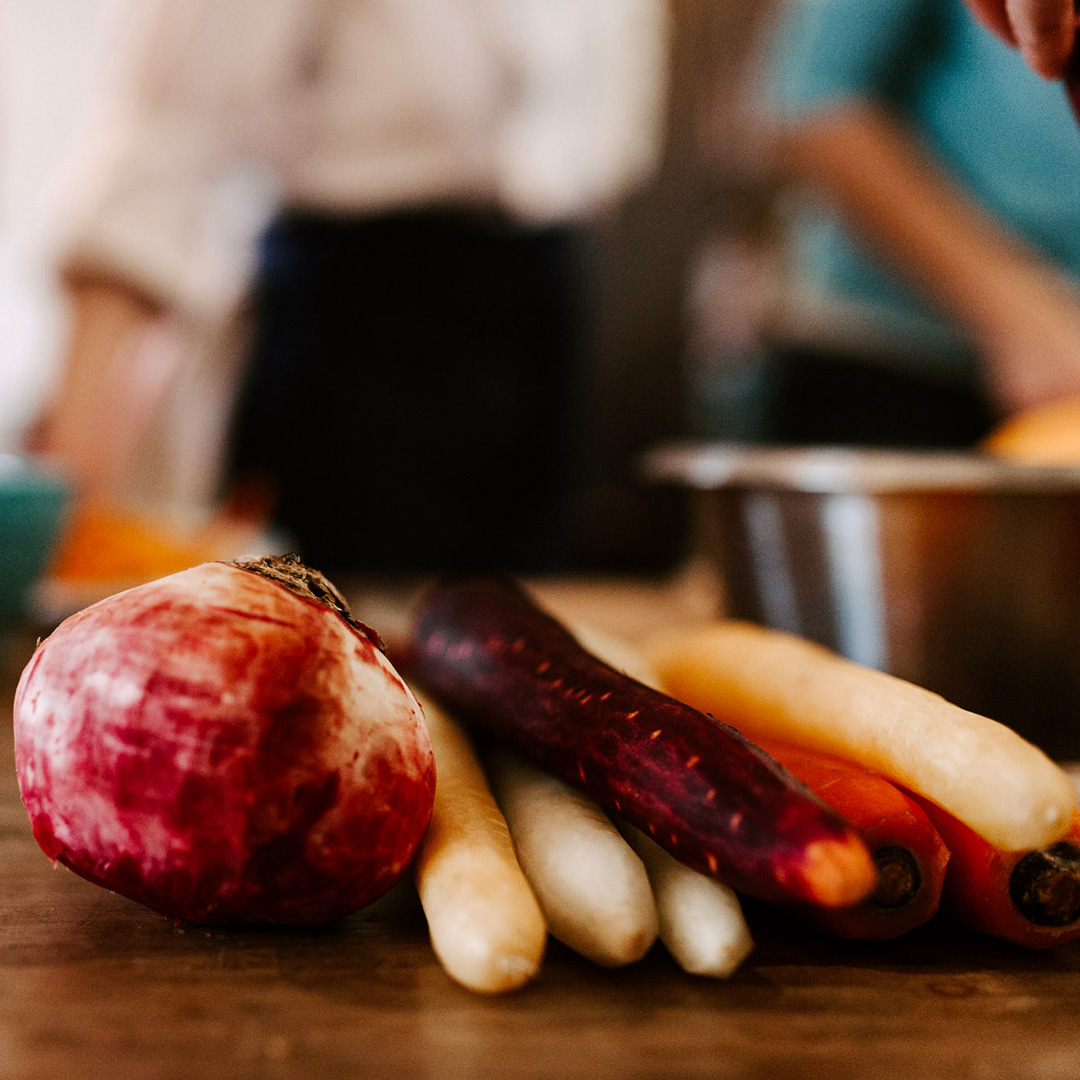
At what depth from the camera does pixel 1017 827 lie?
1.33ft

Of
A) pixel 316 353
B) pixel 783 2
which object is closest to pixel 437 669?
pixel 316 353

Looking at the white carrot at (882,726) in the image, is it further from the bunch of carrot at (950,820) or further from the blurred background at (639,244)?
the blurred background at (639,244)

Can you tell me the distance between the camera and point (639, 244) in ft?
11.6

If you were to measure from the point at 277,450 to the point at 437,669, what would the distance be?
126 centimetres

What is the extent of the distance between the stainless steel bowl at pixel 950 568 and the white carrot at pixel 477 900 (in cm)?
48

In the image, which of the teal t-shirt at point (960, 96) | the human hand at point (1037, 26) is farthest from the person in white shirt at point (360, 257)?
the human hand at point (1037, 26)

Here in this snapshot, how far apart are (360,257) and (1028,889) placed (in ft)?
5.05

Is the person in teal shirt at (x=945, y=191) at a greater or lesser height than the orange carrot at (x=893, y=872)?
greater

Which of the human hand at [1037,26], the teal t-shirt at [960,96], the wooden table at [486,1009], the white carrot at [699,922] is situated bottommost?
the wooden table at [486,1009]

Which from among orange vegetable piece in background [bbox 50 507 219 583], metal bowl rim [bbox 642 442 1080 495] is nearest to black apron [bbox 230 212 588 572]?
orange vegetable piece in background [bbox 50 507 219 583]

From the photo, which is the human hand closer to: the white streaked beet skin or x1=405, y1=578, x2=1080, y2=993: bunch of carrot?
x1=405, y1=578, x2=1080, y2=993: bunch of carrot

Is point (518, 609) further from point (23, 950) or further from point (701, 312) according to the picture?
point (701, 312)

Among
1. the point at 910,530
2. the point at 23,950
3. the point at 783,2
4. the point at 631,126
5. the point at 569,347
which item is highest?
the point at 783,2

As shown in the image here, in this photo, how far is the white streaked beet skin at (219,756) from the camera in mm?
389
